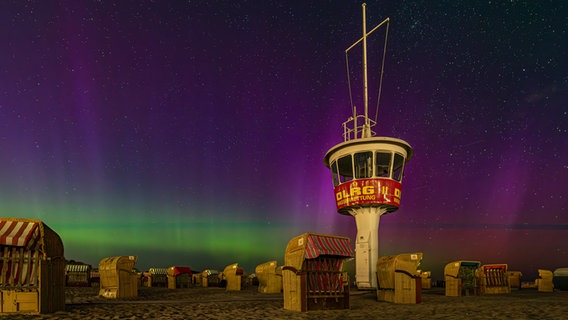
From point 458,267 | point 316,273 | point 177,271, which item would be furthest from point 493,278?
point 177,271

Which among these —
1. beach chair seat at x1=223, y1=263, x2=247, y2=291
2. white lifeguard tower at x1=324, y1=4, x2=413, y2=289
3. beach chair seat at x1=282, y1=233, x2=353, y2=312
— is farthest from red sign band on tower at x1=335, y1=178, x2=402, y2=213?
beach chair seat at x1=282, y1=233, x2=353, y2=312

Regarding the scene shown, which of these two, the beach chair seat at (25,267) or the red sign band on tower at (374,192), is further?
the red sign band on tower at (374,192)

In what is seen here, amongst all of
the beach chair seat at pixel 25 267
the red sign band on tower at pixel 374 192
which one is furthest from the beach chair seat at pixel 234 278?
the beach chair seat at pixel 25 267

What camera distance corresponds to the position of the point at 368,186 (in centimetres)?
3656

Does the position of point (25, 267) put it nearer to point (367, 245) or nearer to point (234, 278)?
point (234, 278)

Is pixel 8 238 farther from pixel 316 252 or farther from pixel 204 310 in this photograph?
pixel 316 252

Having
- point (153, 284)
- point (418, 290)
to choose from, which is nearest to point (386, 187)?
point (418, 290)

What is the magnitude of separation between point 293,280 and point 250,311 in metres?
1.95

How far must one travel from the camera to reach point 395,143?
37156mm

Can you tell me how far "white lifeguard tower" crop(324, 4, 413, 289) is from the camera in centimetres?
3669

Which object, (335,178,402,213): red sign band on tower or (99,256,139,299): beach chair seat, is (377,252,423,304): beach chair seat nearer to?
(99,256,139,299): beach chair seat

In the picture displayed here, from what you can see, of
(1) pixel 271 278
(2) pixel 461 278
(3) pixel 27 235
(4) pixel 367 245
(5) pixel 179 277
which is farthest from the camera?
(5) pixel 179 277

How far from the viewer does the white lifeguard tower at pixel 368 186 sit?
36688 mm

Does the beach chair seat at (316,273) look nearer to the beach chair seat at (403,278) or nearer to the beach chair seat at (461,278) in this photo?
the beach chair seat at (403,278)
